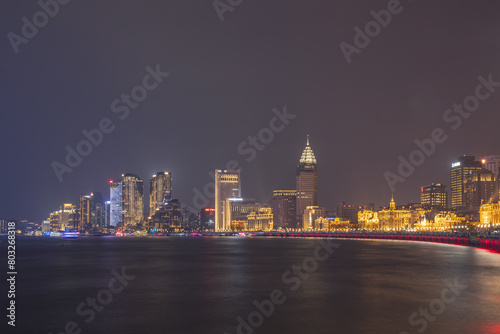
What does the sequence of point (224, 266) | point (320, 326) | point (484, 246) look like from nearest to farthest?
point (320, 326), point (224, 266), point (484, 246)

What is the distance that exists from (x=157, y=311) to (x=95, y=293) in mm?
12582

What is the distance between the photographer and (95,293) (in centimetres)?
5400

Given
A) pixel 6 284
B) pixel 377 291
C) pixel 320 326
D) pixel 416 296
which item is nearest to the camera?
pixel 320 326

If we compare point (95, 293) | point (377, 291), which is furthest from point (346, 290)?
point (95, 293)

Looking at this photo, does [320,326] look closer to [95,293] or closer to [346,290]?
[346,290]

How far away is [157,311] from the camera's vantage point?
44219 millimetres

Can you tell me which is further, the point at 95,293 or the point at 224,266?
the point at 224,266

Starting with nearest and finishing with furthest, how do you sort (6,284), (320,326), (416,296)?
1. (320,326)
2. (416,296)
3. (6,284)

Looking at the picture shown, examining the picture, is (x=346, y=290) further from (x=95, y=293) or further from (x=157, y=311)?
(x=95, y=293)

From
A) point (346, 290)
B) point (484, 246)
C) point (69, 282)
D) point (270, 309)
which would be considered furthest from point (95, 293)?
point (484, 246)

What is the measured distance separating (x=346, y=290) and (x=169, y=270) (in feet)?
108

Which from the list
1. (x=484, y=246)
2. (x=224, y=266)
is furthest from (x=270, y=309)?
(x=484, y=246)

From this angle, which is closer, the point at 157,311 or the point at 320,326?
the point at 320,326

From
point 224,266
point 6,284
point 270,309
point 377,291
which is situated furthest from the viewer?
point 224,266
